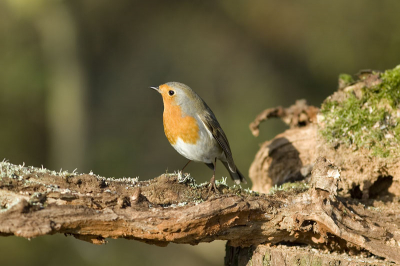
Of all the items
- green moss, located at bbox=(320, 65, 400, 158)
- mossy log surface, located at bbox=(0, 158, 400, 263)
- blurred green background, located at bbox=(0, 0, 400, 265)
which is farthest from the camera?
blurred green background, located at bbox=(0, 0, 400, 265)

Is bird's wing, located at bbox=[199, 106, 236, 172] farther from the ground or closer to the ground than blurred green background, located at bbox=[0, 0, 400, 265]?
closer to the ground

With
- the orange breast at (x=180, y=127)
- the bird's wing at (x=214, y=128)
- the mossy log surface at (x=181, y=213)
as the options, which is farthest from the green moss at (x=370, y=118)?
the orange breast at (x=180, y=127)

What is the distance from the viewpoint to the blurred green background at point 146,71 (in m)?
9.24

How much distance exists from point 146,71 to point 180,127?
26.0 ft

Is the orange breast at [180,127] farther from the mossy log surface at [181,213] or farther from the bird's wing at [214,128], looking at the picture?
the mossy log surface at [181,213]

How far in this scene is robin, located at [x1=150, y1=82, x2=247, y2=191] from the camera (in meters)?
4.54

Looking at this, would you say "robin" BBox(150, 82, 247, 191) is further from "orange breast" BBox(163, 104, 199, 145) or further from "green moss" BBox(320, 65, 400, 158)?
"green moss" BBox(320, 65, 400, 158)

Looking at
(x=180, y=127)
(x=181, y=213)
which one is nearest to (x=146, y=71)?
(x=180, y=127)

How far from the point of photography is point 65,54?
948 centimetres

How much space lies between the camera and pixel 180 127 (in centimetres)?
452

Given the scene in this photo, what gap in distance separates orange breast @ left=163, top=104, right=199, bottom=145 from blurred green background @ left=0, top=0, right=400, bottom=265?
526cm

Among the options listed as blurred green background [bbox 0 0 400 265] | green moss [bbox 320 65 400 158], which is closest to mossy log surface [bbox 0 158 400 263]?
green moss [bbox 320 65 400 158]

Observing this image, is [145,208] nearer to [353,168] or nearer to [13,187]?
[13,187]

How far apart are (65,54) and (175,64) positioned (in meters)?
3.45
